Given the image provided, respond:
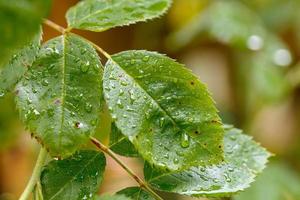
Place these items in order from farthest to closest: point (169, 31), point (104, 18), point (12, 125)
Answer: point (169, 31), point (12, 125), point (104, 18)

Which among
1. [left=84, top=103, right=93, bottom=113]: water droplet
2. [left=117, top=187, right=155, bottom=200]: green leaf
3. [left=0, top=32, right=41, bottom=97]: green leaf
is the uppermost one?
[left=0, top=32, right=41, bottom=97]: green leaf

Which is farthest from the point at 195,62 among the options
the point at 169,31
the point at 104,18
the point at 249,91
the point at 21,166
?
the point at 104,18

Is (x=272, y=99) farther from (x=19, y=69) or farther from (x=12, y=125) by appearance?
(x=19, y=69)

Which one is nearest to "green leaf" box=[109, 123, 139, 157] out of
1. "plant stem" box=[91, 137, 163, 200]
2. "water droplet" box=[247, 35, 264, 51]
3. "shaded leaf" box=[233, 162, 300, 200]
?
"plant stem" box=[91, 137, 163, 200]

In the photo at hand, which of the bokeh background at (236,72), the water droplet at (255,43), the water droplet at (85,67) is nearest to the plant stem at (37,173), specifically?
the water droplet at (85,67)

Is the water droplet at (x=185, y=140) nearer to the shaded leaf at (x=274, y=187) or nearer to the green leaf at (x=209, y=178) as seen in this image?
the green leaf at (x=209, y=178)

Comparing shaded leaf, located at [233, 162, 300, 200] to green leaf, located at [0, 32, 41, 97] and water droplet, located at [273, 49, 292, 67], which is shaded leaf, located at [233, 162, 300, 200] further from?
green leaf, located at [0, 32, 41, 97]
